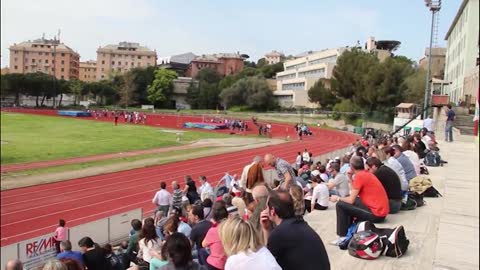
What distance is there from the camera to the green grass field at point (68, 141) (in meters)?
32.8

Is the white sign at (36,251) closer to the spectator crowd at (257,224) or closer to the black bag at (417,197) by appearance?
the spectator crowd at (257,224)

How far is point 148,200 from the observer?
20.4 meters

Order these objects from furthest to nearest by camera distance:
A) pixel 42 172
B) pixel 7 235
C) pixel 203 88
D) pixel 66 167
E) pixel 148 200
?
pixel 203 88, pixel 66 167, pixel 42 172, pixel 148 200, pixel 7 235

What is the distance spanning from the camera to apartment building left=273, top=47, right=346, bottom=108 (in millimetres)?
91625

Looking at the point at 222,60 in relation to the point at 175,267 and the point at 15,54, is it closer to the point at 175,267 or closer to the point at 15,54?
the point at 15,54

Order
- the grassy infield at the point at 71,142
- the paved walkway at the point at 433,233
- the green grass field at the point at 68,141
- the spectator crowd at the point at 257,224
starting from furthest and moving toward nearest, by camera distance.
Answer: the green grass field at the point at 68,141, the grassy infield at the point at 71,142, the paved walkway at the point at 433,233, the spectator crowd at the point at 257,224

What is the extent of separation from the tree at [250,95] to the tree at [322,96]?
12.0m

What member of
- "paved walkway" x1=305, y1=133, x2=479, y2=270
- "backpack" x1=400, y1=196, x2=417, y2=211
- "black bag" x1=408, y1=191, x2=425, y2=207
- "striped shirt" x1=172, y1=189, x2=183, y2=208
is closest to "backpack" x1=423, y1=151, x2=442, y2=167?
"paved walkway" x1=305, y1=133, x2=479, y2=270

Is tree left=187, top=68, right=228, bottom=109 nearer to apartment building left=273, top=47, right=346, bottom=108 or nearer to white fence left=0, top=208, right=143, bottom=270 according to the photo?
apartment building left=273, top=47, right=346, bottom=108

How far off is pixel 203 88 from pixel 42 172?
80273 millimetres

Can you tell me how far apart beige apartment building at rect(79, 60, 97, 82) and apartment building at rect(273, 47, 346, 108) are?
88082 millimetres

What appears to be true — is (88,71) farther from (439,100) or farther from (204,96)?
(439,100)

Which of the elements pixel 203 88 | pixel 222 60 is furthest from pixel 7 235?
pixel 222 60

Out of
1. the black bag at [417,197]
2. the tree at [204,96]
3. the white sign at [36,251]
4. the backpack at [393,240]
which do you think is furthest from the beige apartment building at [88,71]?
the backpack at [393,240]
